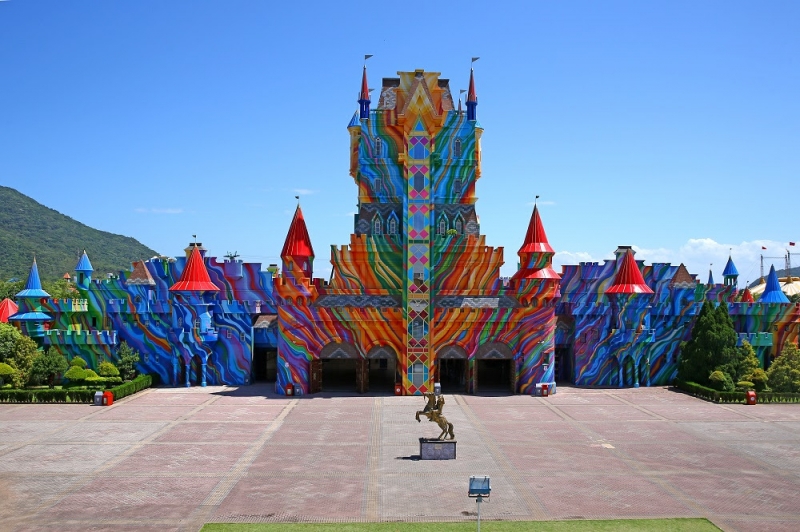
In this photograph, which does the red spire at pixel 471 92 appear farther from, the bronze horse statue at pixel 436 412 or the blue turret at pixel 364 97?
the bronze horse statue at pixel 436 412

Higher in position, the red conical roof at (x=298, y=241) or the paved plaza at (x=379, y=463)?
the red conical roof at (x=298, y=241)

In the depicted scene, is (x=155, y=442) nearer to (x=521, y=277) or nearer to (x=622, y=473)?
(x=622, y=473)

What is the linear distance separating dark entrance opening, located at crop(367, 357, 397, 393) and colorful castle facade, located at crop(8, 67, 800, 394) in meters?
0.61

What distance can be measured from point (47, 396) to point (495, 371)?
36.3 metres

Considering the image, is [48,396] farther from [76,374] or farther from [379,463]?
[379,463]

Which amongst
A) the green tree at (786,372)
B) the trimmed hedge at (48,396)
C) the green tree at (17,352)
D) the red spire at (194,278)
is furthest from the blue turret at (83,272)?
the green tree at (786,372)

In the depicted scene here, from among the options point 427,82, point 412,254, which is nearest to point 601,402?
point 412,254

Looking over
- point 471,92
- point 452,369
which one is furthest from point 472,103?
point 452,369

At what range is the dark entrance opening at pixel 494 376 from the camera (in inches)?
2245

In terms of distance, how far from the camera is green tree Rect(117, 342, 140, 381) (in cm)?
5616

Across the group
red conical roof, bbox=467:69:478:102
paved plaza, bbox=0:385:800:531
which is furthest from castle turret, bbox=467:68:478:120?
paved plaza, bbox=0:385:800:531

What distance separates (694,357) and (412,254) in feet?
75.5

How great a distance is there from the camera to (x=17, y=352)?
54312 mm

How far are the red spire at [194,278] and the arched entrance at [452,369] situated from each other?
18.4 metres
